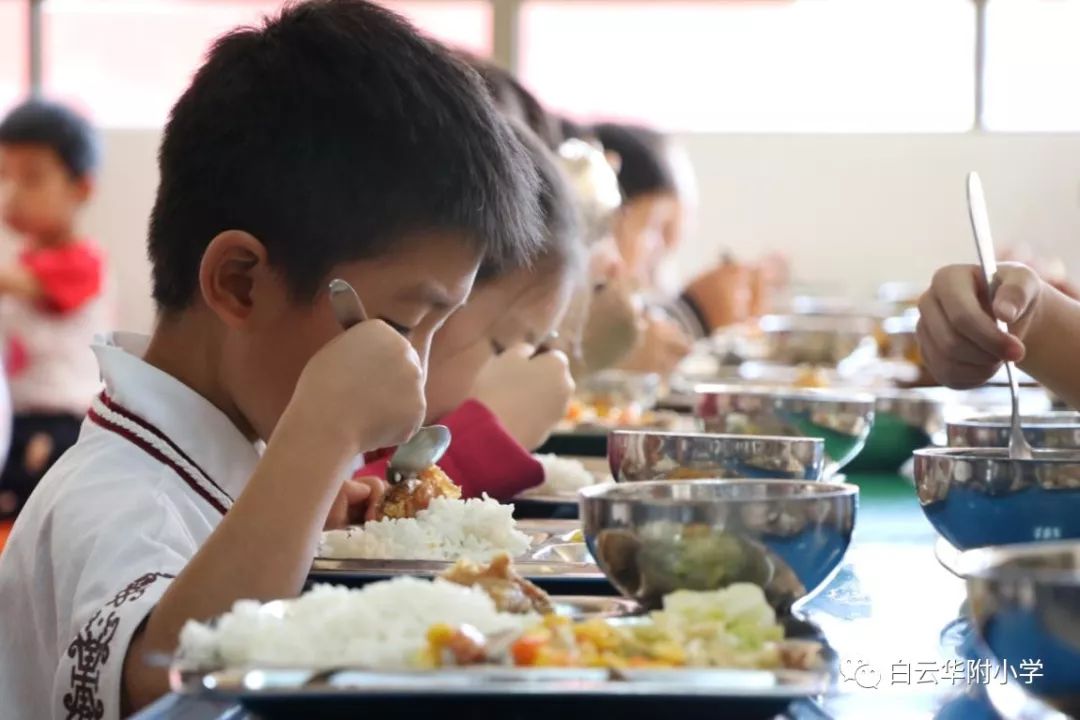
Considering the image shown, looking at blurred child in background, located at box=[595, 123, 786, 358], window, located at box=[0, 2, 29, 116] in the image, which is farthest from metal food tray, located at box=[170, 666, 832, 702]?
window, located at box=[0, 2, 29, 116]

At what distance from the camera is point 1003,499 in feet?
3.22

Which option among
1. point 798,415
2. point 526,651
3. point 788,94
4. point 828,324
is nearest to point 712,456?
point 798,415

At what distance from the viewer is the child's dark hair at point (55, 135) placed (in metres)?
4.52

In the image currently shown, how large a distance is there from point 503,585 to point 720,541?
109 millimetres

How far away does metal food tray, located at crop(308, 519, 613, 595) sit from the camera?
958mm

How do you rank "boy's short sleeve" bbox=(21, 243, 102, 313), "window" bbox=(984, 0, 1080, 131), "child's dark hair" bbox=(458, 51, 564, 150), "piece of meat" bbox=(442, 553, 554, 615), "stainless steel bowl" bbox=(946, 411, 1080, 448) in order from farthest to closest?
"window" bbox=(984, 0, 1080, 131), "boy's short sleeve" bbox=(21, 243, 102, 313), "child's dark hair" bbox=(458, 51, 564, 150), "stainless steel bowl" bbox=(946, 411, 1080, 448), "piece of meat" bbox=(442, 553, 554, 615)

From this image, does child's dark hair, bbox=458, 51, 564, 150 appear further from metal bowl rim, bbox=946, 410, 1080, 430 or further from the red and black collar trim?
the red and black collar trim

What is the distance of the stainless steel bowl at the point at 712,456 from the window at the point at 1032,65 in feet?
18.8

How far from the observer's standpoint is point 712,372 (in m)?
3.19

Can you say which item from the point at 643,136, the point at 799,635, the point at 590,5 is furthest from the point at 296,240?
the point at 590,5

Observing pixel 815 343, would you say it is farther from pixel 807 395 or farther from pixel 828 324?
pixel 807 395

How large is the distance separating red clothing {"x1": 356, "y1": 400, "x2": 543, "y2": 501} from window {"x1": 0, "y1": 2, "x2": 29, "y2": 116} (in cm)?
565

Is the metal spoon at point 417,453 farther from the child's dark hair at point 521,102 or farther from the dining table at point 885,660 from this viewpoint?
the child's dark hair at point 521,102

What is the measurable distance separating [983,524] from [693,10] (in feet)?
19.3
